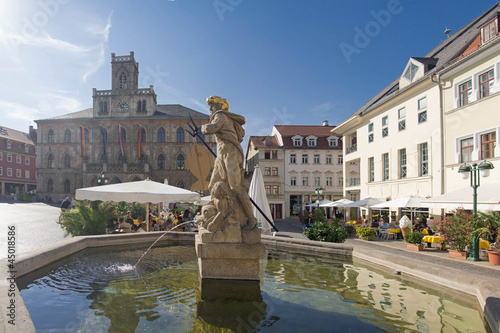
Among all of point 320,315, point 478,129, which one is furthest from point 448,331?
point 478,129

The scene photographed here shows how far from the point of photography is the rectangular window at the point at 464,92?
16375mm

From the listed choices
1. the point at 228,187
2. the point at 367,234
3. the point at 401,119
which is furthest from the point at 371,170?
→ the point at 228,187

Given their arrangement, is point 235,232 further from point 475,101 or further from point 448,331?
point 475,101

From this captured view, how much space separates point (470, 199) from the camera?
10938 millimetres

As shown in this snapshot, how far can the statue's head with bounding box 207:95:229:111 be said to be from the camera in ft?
18.0

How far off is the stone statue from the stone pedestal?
0.16 meters

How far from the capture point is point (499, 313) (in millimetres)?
3246

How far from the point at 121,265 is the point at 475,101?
58.8 feet

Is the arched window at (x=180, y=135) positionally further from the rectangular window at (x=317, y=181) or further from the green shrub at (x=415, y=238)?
the green shrub at (x=415, y=238)

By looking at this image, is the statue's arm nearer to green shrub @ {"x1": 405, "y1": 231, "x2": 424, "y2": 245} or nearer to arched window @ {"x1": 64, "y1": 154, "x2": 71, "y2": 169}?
green shrub @ {"x1": 405, "y1": 231, "x2": 424, "y2": 245}

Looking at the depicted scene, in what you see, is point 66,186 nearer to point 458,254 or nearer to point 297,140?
point 297,140

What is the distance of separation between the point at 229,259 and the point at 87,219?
716cm

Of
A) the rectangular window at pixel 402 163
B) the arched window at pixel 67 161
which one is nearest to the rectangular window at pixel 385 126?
the rectangular window at pixel 402 163

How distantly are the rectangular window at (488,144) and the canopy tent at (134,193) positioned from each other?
47.6 ft
